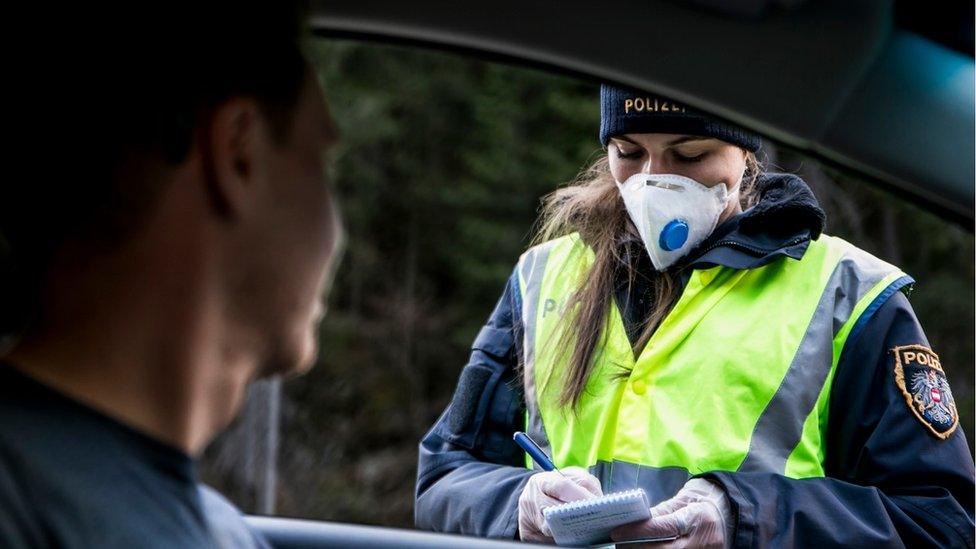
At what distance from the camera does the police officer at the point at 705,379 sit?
2.31m

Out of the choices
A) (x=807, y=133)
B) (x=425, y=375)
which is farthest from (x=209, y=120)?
(x=425, y=375)

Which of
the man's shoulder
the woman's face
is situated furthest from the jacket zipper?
the man's shoulder

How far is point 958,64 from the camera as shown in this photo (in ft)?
4.26

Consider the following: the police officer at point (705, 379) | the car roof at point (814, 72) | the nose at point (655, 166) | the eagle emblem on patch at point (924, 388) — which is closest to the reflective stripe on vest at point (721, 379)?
the police officer at point (705, 379)

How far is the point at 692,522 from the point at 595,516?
172mm

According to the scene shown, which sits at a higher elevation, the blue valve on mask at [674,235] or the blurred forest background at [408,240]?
the blue valve on mask at [674,235]

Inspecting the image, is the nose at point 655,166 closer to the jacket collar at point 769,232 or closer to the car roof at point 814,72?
the jacket collar at point 769,232

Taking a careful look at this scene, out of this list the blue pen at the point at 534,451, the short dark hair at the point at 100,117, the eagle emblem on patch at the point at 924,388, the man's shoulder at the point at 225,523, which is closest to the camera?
the short dark hair at the point at 100,117

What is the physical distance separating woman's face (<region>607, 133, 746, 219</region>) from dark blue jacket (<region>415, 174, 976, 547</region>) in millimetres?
88

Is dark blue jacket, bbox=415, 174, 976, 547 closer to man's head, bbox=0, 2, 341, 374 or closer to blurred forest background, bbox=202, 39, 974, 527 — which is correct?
man's head, bbox=0, 2, 341, 374

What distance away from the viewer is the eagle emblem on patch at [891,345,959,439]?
2340 mm

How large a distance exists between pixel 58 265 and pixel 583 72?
631 millimetres

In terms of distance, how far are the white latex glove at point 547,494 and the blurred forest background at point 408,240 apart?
1113 centimetres

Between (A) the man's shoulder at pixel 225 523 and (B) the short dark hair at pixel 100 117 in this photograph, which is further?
(A) the man's shoulder at pixel 225 523
